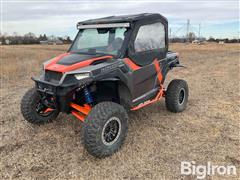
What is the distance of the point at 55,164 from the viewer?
3723 millimetres

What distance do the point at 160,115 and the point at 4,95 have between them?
14.6 feet

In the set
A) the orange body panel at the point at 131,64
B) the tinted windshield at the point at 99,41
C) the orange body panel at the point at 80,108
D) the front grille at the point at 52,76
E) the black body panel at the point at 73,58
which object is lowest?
the orange body panel at the point at 80,108

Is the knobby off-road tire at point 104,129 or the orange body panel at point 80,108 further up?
the orange body panel at point 80,108

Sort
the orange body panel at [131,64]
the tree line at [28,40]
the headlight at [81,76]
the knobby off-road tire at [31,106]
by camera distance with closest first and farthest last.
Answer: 1. the headlight at [81,76]
2. the orange body panel at [131,64]
3. the knobby off-road tire at [31,106]
4. the tree line at [28,40]

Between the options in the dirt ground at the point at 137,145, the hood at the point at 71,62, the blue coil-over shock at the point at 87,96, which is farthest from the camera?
the blue coil-over shock at the point at 87,96

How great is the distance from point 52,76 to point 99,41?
3.77ft

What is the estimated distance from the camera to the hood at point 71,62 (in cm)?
397

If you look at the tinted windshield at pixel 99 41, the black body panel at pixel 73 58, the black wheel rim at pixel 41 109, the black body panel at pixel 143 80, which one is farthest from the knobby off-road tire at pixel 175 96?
the black wheel rim at pixel 41 109

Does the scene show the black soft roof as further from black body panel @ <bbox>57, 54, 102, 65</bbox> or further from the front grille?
the front grille

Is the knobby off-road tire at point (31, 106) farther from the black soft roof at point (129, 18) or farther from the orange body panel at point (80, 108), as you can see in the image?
the black soft roof at point (129, 18)

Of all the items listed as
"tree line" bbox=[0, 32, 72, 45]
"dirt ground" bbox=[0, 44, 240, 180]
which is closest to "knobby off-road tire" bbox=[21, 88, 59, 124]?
"dirt ground" bbox=[0, 44, 240, 180]

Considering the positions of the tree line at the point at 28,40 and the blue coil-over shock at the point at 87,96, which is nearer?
the blue coil-over shock at the point at 87,96

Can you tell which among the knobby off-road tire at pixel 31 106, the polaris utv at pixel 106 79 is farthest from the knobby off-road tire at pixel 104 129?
the knobby off-road tire at pixel 31 106

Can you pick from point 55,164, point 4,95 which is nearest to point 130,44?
point 55,164
